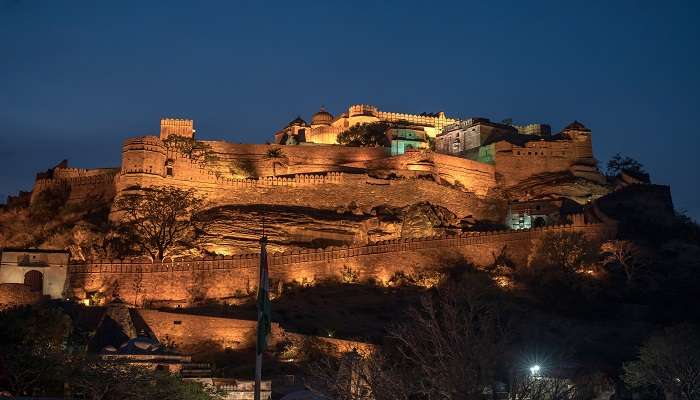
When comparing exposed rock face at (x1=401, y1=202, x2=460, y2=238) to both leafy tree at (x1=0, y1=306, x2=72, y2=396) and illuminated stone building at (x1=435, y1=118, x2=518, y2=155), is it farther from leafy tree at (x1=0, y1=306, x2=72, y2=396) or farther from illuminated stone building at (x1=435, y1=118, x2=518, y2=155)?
leafy tree at (x1=0, y1=306, x2=72, y2=396)

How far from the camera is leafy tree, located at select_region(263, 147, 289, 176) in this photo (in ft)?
241

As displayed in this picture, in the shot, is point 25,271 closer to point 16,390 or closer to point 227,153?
point 16,390

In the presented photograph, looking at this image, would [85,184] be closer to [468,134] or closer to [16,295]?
[16,295]

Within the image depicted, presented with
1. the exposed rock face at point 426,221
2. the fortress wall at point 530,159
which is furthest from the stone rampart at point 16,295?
the fortress wall at point 530,159

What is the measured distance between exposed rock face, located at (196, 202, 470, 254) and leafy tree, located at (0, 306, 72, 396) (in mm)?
21272

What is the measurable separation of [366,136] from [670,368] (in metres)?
55.1

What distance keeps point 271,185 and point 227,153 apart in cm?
1040

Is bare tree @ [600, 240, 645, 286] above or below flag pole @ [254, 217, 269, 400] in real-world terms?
above

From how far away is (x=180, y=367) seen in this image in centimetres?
3353

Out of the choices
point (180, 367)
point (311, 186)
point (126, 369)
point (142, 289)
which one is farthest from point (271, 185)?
point (126, 369)

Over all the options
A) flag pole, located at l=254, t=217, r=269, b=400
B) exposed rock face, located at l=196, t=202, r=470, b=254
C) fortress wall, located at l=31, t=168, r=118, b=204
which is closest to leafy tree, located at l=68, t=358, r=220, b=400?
flag pole, located at l=254, t=217, r=269, b=400

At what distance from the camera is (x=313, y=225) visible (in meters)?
59.2

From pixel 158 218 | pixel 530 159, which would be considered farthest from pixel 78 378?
pixel 530 159

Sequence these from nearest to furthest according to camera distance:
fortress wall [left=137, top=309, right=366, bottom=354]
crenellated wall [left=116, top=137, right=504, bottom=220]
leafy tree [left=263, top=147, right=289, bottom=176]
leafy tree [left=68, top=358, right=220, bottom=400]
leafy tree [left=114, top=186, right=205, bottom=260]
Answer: leafy tree [left=68, top=358, right=220, bottom=400] < fortress wall [left=137, top=309, right=366, bottom=354] < leafy tree [left=114, top=186, right=205, bottom=260] < crenellated wall [left=116, top=137, right=504, bottom=220] < leafy tree [left=263, top=147, right=289, bottom=176]
